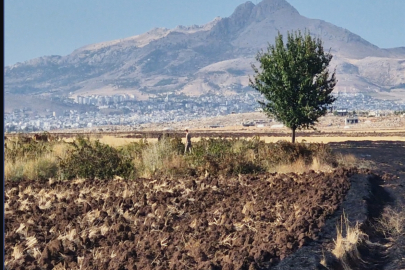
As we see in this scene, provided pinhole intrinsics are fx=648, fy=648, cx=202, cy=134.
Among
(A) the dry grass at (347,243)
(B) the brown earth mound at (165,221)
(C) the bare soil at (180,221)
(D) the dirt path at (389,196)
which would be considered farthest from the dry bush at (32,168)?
(A) the dry grass at (347,243)

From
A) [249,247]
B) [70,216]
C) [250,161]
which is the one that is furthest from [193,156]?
[249,247]

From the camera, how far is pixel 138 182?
16.5 metres

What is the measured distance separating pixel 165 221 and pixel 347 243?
3072 mm

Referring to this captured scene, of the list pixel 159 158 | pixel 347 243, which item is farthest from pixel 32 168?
pixel 347 243

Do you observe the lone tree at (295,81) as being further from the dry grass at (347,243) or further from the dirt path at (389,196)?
the dry grass at (347,243)

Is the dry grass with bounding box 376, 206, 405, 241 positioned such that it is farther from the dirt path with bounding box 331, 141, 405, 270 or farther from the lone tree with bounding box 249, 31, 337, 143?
the lone tree with bounding box 249, 31, 337, 143

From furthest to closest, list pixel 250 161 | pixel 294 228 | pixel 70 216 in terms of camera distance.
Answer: pixel 250 161 < pixel 70 216 < pixel 294 228

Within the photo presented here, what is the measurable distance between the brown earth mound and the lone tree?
45.8 feet

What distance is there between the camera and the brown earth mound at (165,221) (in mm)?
8516

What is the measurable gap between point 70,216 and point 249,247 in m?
3.85

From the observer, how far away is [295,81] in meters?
30.6

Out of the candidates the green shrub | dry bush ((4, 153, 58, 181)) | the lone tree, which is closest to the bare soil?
dry bush ((4, 153, 58, 181))

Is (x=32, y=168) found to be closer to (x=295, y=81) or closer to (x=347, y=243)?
(x=347, y=243)

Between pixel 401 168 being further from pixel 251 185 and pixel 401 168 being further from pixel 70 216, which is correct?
pixel 70 216
